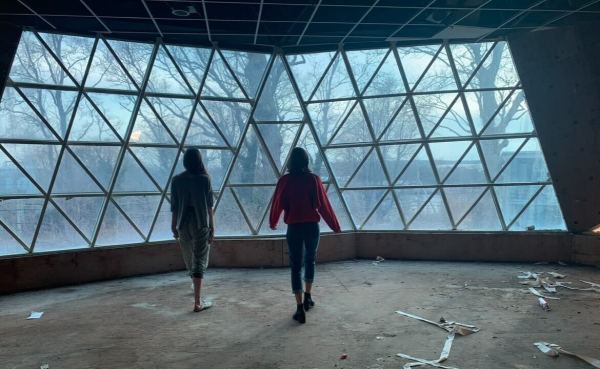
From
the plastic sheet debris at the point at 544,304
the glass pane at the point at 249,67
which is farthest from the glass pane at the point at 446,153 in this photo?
the glass pane at the point at 249,67

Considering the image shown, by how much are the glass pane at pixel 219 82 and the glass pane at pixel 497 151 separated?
5707mm

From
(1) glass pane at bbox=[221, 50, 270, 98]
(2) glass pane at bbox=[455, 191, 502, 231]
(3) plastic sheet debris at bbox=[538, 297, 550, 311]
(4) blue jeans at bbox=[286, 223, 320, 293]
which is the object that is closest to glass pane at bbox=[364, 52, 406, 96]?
(1) glass pane at bbox=[221, 50, 270, 98]

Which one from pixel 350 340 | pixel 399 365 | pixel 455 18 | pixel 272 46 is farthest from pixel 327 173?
pixel 399 365

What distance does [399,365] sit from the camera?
4059mm

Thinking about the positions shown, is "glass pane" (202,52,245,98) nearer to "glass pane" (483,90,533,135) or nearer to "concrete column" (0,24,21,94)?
"concrete column" (0,24,21,94)

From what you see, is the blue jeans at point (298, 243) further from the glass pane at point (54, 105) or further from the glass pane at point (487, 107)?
the glass pane at point (487, 107)

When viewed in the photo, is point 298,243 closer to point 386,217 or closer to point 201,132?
point 201,132

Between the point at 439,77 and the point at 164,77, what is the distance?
5980 mm

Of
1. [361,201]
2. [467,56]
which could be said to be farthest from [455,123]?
[361,201]

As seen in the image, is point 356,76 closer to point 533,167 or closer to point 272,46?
point 272,46

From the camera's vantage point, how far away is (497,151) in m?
8.93

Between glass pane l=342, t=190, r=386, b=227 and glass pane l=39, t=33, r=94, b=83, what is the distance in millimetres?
6211

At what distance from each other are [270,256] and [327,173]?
241 cm

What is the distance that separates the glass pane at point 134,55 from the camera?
796cm
